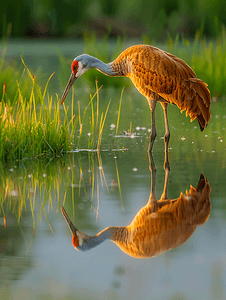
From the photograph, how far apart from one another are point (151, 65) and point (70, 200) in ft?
9.27

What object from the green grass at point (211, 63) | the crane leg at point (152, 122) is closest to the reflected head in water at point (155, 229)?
the crane leg at point (152, 122)

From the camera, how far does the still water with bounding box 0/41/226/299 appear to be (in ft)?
11.0

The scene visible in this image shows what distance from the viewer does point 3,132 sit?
7148mm

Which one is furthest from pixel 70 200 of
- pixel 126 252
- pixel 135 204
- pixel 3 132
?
pixel 3 132

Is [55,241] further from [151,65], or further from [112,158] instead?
[151,65]

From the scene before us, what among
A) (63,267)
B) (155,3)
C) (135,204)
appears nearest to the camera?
(63,267)

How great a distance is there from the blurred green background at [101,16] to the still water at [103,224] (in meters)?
26.2

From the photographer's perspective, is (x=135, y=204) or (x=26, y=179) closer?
(x=135, y=204)

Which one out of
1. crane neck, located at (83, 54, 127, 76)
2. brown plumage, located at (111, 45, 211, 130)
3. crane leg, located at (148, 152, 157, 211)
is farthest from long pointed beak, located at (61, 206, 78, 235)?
crane neck, located at (83, 54, 127, 76)

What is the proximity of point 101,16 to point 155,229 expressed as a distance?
115 ft

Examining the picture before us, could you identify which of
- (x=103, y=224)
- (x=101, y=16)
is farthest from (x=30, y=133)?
(x=101, y=16)

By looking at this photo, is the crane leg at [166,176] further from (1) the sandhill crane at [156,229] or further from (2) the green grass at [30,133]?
(2) the green grass at [30,133]

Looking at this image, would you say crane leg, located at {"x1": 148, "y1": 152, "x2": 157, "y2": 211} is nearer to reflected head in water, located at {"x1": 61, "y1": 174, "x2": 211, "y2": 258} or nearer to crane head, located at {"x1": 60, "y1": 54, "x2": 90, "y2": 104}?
reflected head in water, located at {"x1": 61, "y1": 174, "x2": 211, "y2": 258}

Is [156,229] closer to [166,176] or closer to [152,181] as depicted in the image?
[152,181]
